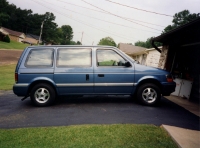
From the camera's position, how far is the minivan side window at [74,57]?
17.1 feet

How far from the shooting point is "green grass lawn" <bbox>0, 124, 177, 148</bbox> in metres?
3.05

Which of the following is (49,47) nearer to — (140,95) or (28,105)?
(28,105)

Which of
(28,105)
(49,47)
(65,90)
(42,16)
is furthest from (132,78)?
(42,16)

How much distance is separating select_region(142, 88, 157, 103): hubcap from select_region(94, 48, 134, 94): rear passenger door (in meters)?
0.46

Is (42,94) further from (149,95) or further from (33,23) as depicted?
(33,23)

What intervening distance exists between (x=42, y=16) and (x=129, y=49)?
69070 mm

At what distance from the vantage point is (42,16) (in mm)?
88812

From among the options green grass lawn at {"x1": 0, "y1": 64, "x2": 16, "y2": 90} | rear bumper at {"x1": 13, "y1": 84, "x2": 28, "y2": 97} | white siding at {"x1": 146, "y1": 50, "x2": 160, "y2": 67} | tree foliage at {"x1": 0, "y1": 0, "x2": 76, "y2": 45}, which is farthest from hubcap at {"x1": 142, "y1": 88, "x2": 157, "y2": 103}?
tree foliage at {"x1": 0, "y1": 0, "x2": 76, "y2": 45}

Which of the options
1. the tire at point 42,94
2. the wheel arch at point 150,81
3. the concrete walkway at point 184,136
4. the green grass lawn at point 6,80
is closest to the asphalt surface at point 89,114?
the tire at point 42,94

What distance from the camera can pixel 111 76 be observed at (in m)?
5.21

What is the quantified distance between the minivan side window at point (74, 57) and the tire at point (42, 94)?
0.82m

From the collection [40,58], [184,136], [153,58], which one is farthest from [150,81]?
[153,58]

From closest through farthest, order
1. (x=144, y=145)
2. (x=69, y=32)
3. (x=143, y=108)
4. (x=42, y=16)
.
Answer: (x=144, y=145) → (x=143, y=108) → (x=42, y=16) → (x=69, y=32)

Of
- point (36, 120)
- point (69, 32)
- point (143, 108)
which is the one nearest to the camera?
point (36, 120)
